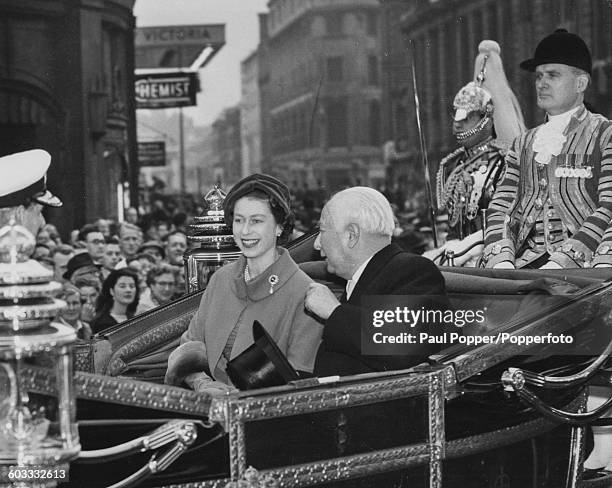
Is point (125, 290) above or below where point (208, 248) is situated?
below

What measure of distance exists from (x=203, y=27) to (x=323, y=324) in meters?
2.81

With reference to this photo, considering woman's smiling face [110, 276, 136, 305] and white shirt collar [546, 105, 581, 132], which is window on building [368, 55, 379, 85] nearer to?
woman's smiling face [110, 276, 136, 305]

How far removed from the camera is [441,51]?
743cm

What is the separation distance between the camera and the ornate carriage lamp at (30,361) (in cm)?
290

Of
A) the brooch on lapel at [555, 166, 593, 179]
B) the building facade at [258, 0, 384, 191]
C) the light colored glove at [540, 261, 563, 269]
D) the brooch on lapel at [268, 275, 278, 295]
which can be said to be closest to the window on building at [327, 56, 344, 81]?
the building facade at [258, 0, 384, 191]

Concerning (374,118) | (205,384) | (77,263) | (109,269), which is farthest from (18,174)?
(109,269)

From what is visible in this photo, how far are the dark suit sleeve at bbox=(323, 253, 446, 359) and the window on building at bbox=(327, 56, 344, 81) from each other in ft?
10.6

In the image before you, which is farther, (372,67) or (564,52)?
(372,67)

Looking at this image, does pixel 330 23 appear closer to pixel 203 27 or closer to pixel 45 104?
pixel 203 27

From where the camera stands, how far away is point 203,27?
21.7 ft

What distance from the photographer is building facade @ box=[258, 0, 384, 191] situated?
23.3ft

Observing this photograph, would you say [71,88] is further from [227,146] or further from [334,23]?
[334,23]

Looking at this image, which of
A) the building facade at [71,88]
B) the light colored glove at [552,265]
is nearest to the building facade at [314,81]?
the building facade at [71,88]

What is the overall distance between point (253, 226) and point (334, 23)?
11.6 feet
